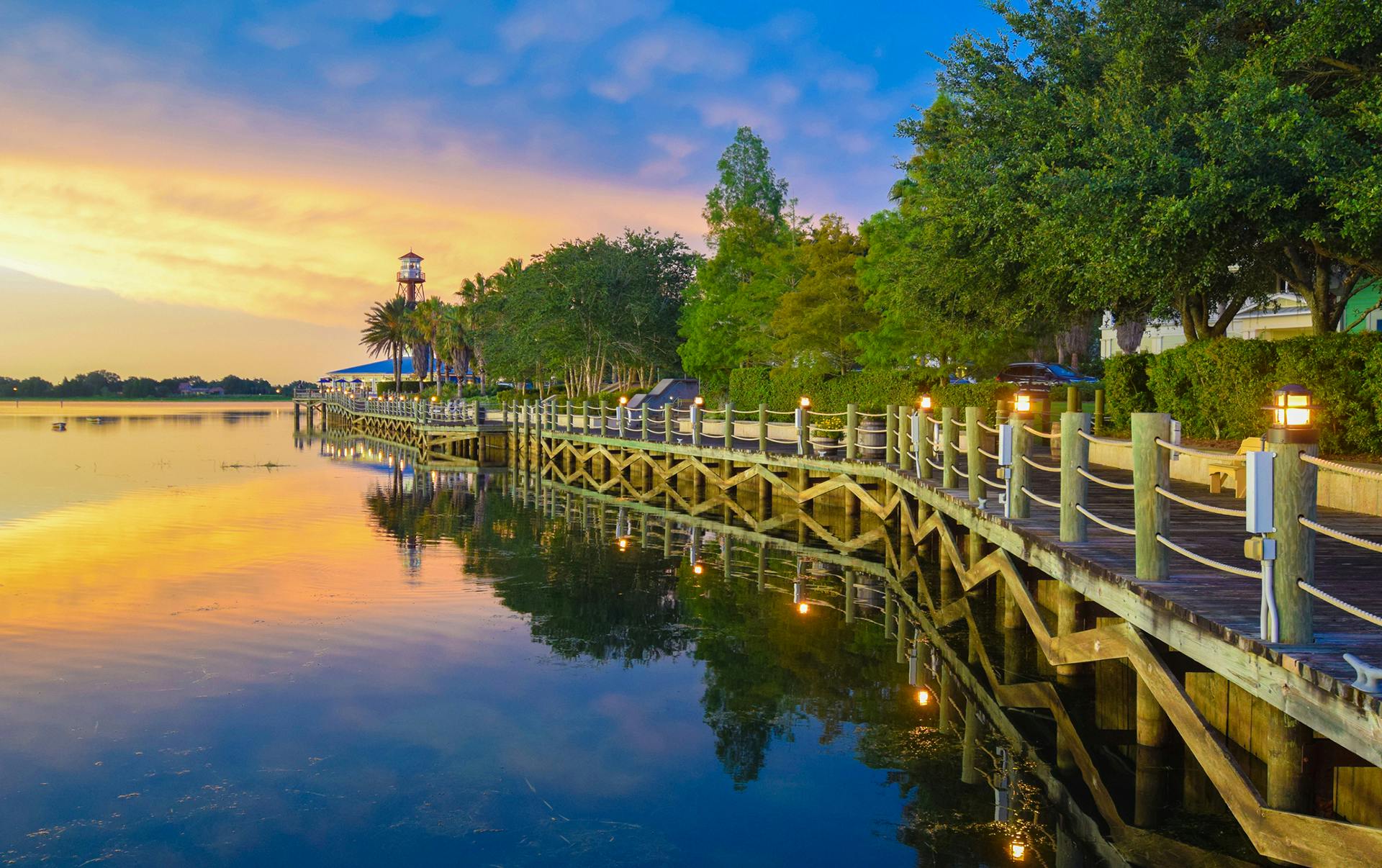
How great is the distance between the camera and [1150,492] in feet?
24.6

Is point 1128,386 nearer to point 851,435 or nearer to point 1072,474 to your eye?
point 851,435

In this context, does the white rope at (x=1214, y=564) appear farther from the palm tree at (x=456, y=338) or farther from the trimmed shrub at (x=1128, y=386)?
the palm tree at (x=456, y=338)

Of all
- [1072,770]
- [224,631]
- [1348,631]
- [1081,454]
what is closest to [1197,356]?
[1081,454]

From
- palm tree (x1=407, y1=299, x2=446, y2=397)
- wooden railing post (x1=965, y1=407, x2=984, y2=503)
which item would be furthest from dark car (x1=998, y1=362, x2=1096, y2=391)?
palm tree (x1=407, y1=299, x2=446, y2=397)

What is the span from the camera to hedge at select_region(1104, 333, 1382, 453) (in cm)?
1351

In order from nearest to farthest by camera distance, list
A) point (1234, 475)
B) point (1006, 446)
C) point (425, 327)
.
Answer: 1. point (1006, 446)
2. point (1234, 475)
3. point (425, 327)

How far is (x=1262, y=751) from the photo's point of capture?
7621mm

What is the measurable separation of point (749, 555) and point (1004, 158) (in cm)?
918

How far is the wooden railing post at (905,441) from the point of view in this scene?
735 inches

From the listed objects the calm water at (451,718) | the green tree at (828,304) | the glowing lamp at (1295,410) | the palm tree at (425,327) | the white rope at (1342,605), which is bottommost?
the calm water at (451,718)

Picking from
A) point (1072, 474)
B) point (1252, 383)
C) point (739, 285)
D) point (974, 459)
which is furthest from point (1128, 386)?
point (739, 285)

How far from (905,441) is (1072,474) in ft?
30.3

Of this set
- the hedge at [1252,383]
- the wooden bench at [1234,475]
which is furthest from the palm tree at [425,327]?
the wooden bench at [1234,475]

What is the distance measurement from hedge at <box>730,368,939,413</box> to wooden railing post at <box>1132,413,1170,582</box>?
58.3 feet
